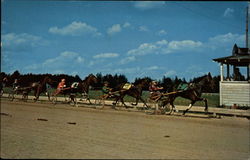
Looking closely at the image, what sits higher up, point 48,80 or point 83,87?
point 48,80

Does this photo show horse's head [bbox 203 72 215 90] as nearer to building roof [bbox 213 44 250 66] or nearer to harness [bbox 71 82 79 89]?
building roof [bbox 213 44 250 66]

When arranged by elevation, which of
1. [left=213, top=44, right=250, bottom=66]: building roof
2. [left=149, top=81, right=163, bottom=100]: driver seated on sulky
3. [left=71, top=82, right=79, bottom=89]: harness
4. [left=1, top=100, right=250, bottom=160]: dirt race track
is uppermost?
[left=213, top=44, right=250, bottom=66]: building roof

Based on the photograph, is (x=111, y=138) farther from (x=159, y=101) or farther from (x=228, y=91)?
(x=228, y=91)

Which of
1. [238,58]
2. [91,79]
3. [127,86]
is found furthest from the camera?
[91,79]

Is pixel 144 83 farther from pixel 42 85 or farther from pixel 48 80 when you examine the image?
pixel 42 85

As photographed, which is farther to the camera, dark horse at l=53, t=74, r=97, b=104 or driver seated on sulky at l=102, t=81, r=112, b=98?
dark horse at l=53, t=74, r=97, b=104

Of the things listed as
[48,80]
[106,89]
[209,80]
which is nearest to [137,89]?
[106,89]

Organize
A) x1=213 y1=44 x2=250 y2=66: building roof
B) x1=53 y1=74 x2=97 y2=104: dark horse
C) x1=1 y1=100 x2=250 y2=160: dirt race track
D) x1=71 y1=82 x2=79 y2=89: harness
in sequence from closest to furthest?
x1=1 y1=100 x2=250 y2=160: dirt race track → x1=213 y1=44 x2=250 y2=66: building roof → x1=53 y1=74 x2=97 y2=104: dark horse → x1=71 y1=82 x2=79 y2=89: harness

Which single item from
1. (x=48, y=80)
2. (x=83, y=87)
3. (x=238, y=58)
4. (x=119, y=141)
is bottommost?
(x=119, y=141)

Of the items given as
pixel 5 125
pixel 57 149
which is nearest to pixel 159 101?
pixel 5 125

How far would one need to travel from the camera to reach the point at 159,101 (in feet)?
48.8

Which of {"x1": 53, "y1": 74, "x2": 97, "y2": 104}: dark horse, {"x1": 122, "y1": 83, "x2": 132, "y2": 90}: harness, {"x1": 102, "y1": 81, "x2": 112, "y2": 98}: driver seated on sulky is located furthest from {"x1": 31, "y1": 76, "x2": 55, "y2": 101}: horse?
{"x1": 122, "y1": 83, "x2": 132, "y2": 90}: harness

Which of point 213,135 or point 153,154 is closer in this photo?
point 153,154

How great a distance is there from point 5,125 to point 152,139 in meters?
4.84
